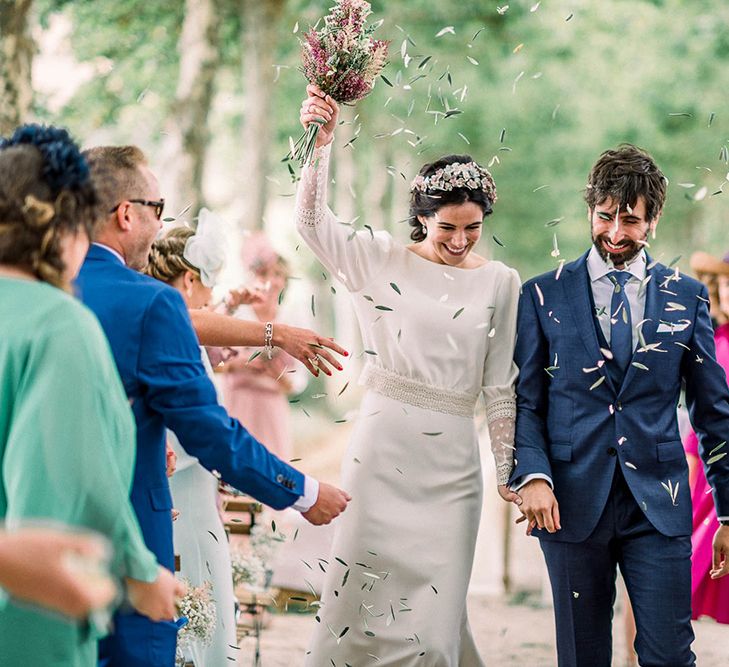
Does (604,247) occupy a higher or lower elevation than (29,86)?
lower

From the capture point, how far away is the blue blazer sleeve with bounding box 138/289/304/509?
312cm

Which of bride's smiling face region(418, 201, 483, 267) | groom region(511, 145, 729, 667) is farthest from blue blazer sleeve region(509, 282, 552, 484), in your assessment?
bride's smiling face region(418, 201, 483, 267)

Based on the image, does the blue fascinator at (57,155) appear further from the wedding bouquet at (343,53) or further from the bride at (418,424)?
the bride at (418,424)

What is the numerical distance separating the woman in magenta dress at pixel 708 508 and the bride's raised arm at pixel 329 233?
1770 mm

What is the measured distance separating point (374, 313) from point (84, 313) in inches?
92.3

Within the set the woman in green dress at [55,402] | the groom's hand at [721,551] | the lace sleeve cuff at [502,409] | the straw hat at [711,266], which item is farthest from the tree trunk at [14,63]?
the woman in green dress at [55,402]

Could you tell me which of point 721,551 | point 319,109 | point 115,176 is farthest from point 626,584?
point 115,176

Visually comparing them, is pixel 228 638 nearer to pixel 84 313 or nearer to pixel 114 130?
pixel 84 313

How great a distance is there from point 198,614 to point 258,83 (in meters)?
11.2

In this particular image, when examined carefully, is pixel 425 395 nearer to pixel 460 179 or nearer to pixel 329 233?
pixel 329 233

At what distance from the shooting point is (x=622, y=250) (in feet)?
13.7

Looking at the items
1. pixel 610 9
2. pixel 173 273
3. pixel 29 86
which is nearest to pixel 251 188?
pixel 29 86

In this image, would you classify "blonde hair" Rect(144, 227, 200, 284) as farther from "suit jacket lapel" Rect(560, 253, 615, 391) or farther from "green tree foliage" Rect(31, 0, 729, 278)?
"green tree foliage" Rect(31, 0, 729, 278)

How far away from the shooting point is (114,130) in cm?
1582
